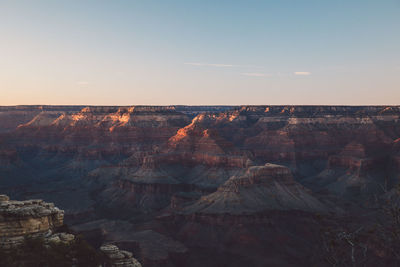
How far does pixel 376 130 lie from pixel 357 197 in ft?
184

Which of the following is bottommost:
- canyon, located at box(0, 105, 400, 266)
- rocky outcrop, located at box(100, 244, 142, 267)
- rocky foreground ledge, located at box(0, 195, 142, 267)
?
canyon, located at box(0, 105, 400, 266)

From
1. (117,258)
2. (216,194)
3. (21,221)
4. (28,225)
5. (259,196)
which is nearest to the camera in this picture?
(21,221)

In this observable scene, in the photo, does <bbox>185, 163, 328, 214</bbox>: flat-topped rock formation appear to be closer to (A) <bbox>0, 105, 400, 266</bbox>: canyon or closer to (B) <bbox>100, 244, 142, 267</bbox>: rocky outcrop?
(A) <bbox>0, 105, 400, 266</bbox>: canyon

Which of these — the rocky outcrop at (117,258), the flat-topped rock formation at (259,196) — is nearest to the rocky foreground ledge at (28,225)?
the rocky outcrop at (117,258)

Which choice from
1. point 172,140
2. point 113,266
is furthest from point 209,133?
point 113,266

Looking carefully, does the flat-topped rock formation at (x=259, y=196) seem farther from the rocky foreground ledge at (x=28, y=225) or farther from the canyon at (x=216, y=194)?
the rocky foreground ledge at (x=28, y=225)

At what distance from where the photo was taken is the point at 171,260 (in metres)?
72.9

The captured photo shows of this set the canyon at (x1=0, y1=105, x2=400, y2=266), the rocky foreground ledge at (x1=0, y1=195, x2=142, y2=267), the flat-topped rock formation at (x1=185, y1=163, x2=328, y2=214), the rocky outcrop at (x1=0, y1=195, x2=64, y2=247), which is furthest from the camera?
the flat-topped rock formation at (x1=185, y1=163, x2=328, y2=214)

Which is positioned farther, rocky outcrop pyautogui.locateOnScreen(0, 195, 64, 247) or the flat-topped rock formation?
the flat-topped rock formation

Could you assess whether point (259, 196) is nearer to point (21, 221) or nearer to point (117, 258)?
point (117, 258)

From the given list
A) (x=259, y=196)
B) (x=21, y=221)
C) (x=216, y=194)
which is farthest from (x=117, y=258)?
(x=259, y=196)

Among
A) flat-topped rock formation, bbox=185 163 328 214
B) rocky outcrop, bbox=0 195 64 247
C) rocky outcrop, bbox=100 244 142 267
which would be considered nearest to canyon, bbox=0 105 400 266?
flat-topped rock formation, bbox=185 163 328 214

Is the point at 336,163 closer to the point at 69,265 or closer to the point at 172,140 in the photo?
the point at 172,140

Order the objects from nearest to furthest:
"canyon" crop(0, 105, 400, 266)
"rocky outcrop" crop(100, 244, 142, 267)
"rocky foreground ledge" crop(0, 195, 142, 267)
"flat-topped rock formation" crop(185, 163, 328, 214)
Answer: "rocky foreground ledge" crop(0, 195, 142, 267), "rocky outcrop" crop(100, 244, 142, 267), "canyon" crop(0, 105, 400, 266), "flat-topped rock formation" crop(185, 163, 328, 214)
